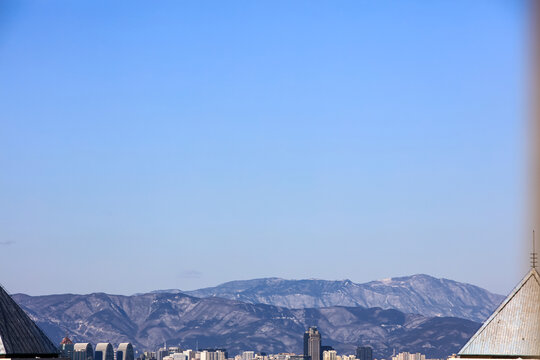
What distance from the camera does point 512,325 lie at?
7550 centimetres

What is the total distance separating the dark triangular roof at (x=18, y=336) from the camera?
241 feet

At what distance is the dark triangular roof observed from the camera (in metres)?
73.4

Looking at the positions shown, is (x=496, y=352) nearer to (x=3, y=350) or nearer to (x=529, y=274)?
(x=529, y=274)

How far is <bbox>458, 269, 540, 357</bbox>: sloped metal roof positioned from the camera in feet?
245

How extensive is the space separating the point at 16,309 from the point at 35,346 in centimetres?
275

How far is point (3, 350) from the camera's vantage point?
72.8 metres

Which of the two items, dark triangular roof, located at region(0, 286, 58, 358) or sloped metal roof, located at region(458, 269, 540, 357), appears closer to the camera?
dark triangular roof, located at region(0, 286, 58, 358)

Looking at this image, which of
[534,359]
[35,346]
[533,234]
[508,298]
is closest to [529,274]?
[508,298]

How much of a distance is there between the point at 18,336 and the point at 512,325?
2851 centimetres

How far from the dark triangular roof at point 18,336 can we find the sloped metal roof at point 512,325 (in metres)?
24.8

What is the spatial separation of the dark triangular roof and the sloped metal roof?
81.3ft

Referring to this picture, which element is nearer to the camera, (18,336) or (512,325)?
(18,336)

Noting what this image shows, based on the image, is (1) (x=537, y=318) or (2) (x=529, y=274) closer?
(1) (x=537, y=318)

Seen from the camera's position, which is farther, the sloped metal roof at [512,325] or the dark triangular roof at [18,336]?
the sloped metal roof at [512,325]
